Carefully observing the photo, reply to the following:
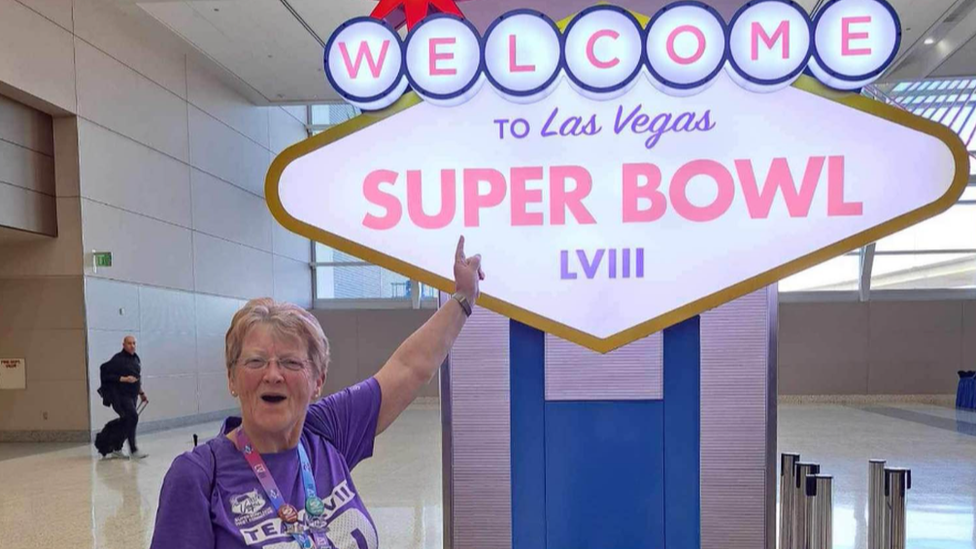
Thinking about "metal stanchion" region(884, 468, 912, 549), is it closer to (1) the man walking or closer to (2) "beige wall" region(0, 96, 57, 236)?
(1) the man walking

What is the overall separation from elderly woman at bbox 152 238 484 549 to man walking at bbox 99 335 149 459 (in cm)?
786

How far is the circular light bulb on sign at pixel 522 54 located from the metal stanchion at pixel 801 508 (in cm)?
249

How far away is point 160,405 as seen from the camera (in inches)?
440

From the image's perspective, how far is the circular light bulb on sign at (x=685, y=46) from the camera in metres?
1.96

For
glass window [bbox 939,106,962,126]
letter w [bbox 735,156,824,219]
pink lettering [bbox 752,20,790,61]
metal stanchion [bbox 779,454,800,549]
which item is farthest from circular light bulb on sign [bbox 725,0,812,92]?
glass window [bbox 939,106,962,126]

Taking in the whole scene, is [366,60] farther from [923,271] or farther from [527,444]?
[923,271]

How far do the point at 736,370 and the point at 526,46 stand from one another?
79.3 inches

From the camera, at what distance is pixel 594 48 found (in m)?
2.04

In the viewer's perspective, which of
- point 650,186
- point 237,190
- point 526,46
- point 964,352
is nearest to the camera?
point 526,46

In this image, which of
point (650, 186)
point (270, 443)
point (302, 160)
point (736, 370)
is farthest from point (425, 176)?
point (736, 370)

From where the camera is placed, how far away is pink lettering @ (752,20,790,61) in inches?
77.0

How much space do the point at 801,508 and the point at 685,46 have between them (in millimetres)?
2586

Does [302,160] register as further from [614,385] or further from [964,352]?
[964,352]

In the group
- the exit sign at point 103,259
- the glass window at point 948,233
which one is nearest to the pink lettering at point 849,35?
the exit sign at point 103,259
